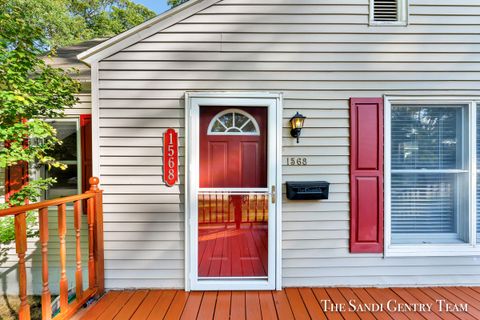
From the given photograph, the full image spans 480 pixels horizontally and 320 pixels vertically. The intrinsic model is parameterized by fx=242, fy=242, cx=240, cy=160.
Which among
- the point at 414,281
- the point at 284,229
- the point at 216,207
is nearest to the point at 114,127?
the point at 216,207

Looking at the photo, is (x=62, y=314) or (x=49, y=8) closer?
(x=62, y=314)

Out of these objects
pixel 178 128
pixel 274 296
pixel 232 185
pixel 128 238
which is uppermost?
pixel 178 128

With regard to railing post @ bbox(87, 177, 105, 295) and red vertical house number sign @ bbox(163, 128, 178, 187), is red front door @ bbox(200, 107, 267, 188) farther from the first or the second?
railing post @ bbox(87, 177, 105, 295)

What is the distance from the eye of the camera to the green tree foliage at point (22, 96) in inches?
102

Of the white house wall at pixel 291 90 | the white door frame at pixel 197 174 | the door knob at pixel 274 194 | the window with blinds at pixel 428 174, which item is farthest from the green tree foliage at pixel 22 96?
the window with blinds at pixel 428 174

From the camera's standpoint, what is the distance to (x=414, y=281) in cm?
263

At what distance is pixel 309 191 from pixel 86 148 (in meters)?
2.90

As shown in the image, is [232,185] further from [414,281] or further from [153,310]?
[414,281]

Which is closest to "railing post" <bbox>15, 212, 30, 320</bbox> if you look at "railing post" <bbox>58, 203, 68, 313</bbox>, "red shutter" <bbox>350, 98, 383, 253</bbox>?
"railing post" <bbox>58, 203, 68, 313</bbox>

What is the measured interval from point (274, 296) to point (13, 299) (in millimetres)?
3665

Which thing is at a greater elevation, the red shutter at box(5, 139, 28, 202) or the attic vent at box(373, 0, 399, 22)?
the attic vent at box(373, 0, 399, 22)

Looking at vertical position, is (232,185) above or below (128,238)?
above

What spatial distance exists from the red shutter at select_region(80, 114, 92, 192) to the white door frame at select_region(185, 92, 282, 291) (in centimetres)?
162

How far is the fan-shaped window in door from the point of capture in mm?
2619
